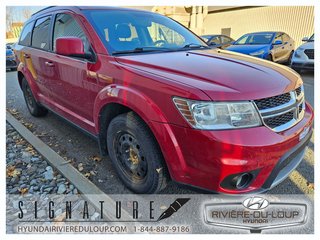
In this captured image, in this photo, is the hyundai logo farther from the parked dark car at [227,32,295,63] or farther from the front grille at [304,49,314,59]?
the parked dark car at [227,32,295,63]

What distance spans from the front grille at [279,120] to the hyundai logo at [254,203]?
2.47ft

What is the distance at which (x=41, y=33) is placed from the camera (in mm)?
3754

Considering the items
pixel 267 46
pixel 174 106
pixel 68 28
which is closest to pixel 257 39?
pixel 267 46

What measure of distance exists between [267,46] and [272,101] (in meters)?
7.63

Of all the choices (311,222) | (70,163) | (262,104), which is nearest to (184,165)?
(262,104)

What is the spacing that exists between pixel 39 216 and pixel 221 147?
174cm

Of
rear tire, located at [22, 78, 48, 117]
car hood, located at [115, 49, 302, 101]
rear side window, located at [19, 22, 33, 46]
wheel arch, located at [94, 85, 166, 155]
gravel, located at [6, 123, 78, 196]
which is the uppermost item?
rear side window, located at [19, 22, 33, 46]

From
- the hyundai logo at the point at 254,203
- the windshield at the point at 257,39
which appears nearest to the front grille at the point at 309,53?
the windshield at the point at 257,39

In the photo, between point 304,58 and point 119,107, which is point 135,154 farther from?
point 304,58

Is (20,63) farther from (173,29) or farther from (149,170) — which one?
(149,170)

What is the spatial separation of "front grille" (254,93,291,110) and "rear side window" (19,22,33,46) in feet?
12.5

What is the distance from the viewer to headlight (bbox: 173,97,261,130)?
178 cm

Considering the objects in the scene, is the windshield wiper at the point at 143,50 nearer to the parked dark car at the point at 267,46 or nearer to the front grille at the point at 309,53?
the parked dark car at the point at 267,46

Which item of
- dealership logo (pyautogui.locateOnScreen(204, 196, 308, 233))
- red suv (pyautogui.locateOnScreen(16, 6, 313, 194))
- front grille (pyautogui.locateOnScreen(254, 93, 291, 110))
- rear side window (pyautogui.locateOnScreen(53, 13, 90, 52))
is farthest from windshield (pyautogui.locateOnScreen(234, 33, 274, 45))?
dealership logo (pyautogui.locateOnScreen(204, 196, 308, 233))
